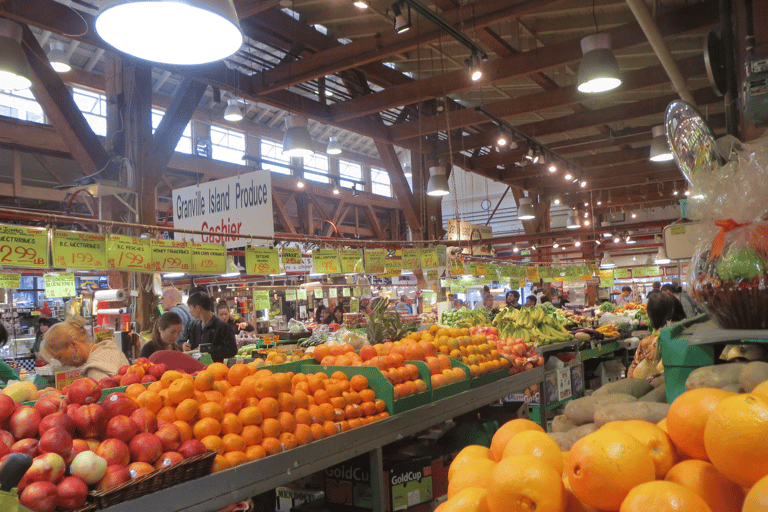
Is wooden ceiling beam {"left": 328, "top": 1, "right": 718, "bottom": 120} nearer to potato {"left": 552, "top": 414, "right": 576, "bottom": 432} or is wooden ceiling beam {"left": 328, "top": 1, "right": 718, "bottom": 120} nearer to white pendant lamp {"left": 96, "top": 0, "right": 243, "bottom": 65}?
white pendant lamp {"left": 96, "top": 0, "right": 243, "bottom": 65}

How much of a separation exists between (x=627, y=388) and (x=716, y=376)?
1.25ft

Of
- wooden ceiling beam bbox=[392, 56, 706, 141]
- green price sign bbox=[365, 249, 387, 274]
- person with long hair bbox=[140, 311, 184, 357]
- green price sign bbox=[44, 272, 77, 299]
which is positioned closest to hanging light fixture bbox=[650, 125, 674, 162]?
wooden ceiling beam bbox=[392, 56, 706, 141]

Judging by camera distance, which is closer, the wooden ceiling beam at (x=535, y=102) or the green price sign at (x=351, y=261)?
the wooden ceiling beam at (x=535, y=102)

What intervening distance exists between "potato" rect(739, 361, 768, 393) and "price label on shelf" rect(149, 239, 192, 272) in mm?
5003

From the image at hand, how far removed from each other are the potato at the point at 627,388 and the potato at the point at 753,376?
1.55ft

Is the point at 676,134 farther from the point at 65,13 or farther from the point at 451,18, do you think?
the point at 65,13

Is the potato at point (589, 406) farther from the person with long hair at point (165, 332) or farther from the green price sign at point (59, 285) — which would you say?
the green price sign at point (59, 285)

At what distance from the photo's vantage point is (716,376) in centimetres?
164

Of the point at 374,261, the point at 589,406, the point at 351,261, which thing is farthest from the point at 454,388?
the point at 374,261

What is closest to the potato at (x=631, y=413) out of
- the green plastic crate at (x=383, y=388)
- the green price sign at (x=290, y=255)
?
the green plastic crate at (x=383, y=388)

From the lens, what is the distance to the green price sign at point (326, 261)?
7624 millimetres

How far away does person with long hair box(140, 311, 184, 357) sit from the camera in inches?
212

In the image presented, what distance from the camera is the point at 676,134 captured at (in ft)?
8.16

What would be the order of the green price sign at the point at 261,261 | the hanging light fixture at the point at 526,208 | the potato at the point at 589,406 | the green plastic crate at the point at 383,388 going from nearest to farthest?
→ the potato at the point at 589,406
the green plastic crate at the point at 383,388
the green price sign at the point at 261,261
the hanging light fixture at the point at 526,208
